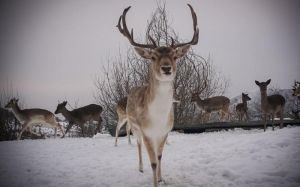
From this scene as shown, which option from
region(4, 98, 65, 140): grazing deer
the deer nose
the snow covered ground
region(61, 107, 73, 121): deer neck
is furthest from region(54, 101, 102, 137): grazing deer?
the deer nose

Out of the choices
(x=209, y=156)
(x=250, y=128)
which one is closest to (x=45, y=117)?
(x=209, y=156)

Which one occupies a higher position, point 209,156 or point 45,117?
point 45,117

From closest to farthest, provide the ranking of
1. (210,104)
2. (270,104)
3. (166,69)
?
(166,69) → (270,104) → (210,104)

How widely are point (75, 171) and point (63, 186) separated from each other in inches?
30.2

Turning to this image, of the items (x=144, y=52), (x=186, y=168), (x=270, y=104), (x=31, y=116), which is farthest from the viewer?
(x=31, y=116)

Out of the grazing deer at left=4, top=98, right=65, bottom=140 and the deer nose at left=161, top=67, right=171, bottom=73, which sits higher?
the deer nose at left=161, top=67, right=171, bottom=73

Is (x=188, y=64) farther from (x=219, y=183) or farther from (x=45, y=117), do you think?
(x=219, y=183)

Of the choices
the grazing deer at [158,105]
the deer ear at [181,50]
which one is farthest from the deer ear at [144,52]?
the deer ear at [181,50]

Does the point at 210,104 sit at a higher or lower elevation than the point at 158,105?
higher

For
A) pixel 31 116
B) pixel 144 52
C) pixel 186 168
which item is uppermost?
pixel 144 52

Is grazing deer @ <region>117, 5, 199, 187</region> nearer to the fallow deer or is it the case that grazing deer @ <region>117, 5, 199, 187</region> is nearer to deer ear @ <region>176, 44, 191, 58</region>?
deer ear @ <region>176, 44, 191, 58</region>

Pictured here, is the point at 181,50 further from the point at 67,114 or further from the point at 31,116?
the point at 67,114

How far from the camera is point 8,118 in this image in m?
12.2

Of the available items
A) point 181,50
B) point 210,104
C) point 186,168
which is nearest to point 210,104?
point 210,104
